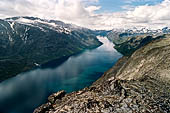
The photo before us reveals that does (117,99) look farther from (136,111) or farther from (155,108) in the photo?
(155,108)

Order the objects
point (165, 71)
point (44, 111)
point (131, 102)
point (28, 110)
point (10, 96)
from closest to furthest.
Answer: point (131, 102) < point (44, 111) < point (165, 71) < point (28, 110) < point (10, 96)

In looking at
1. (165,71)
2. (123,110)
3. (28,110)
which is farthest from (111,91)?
(28,110)

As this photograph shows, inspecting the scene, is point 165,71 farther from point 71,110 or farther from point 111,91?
point 71,110

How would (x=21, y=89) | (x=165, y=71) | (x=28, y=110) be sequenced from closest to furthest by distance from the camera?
(x=165, y=71), (x=28, y=110), (x=21, y=89)

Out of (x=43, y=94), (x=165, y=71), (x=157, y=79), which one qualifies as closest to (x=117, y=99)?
(x=157, y=79)

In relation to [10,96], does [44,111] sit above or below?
above

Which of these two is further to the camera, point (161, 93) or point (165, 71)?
point (165, 71)

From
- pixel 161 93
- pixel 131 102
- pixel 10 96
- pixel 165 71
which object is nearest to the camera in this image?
pixel 131 102

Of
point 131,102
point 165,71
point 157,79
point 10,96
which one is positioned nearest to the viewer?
point 131,102

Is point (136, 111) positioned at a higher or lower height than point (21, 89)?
higher
